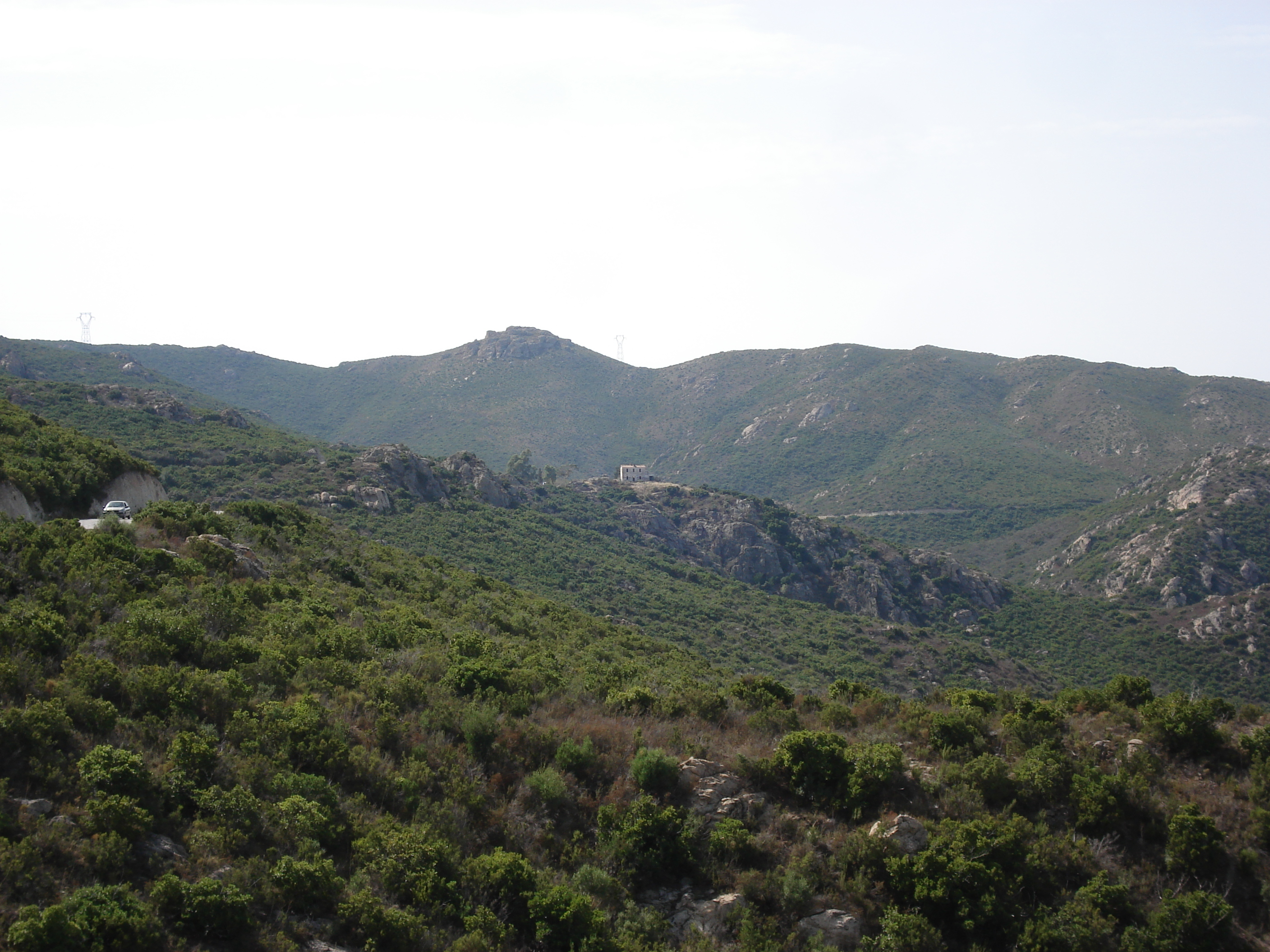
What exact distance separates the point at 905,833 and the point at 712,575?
60.8 metres

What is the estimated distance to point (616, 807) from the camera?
39.0 feet

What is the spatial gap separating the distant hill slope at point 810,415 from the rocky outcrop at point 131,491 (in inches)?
3226

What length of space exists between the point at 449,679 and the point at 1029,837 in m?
10.5

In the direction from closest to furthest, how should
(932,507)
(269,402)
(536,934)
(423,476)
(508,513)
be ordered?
(536,934), (423,476), (508,513), (932,507), (269,402)

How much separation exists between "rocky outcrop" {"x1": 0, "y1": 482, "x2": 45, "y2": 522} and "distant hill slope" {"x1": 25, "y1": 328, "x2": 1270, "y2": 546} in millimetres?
87421

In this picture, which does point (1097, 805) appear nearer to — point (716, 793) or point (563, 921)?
point (716, 793)

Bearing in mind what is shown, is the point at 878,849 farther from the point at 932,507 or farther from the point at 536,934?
the point at 932,507

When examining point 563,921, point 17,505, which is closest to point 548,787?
point 563,921

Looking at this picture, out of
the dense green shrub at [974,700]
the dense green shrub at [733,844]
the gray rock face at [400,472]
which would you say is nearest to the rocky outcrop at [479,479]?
the gray rock face at [400,472]

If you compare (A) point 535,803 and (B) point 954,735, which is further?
(B) point 954,735

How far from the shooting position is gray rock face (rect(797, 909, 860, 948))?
34.1ft

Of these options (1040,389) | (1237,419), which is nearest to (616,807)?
(1237,419)

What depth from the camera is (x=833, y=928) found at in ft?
34.5

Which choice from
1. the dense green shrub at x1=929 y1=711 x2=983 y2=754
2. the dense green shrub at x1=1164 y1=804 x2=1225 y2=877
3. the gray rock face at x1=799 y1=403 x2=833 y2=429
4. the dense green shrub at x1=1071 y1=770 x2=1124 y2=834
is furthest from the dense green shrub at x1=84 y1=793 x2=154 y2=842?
the gray rock face at x1=799 y1=403 x2=833 y2=429
